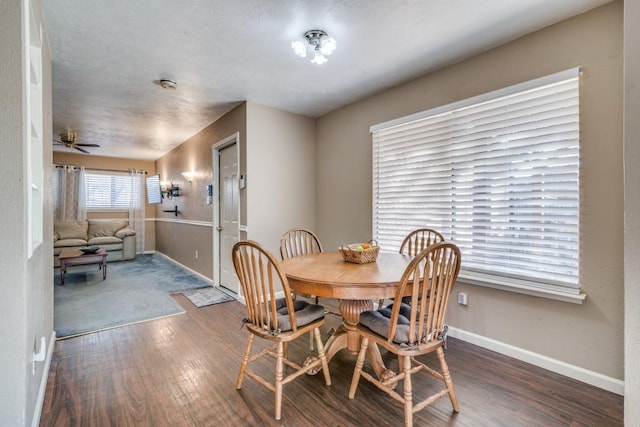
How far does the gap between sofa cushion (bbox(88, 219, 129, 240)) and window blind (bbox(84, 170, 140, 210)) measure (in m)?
0.69

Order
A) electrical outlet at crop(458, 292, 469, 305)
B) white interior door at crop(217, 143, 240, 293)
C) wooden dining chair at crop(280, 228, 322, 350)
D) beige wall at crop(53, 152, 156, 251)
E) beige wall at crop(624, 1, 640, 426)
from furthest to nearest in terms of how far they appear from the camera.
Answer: beige wall at crop(53, 152, 156, 251) < white interior door at crop(217, 143, 240, 293) < wooden dining chair at crop(280, 228, 322, 350) < electrical outlet at crop(458, 292, 469, 305) < beige wall at crop(624, 1, 640, 426)

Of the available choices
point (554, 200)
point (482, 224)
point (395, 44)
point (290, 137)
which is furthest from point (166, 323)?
point (554, 200)

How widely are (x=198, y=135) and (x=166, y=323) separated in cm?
324

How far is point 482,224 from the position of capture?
97.0 inches

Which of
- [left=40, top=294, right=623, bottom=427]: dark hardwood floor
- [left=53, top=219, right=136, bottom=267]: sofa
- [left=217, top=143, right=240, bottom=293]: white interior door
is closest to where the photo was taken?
[left=40, top=294, right=623, bottom=427]: dark hardwood floor

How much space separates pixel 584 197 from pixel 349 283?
1.71 meters

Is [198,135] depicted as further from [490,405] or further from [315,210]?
[490,405]

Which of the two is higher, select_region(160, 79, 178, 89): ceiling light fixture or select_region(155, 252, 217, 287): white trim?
select_region(160, 79, 178, 89): ceiling light fixture

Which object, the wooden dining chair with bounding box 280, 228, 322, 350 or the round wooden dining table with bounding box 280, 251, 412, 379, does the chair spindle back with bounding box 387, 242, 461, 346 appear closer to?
the round wooden dining table with bounding box 280, 251, 412, 379

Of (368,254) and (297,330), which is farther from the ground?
(368,254)

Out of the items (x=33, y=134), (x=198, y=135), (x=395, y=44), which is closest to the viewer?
(x=33, y=134)

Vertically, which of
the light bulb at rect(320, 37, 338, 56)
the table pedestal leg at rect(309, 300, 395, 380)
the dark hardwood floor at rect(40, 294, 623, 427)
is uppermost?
the light bulb at rect(320, 37, 338, 56)

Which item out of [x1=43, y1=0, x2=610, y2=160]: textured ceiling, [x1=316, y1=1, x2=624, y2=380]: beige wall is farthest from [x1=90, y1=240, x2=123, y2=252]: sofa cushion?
[x1=316, y1=1, x2=624, y2=380]: beige wall

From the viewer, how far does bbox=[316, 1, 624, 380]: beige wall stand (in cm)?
186
